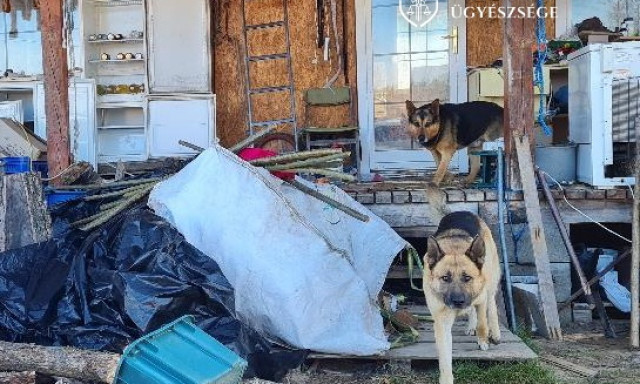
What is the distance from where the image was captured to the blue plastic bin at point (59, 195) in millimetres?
5895

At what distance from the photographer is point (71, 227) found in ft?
17.3

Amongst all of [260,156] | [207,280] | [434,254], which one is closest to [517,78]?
[260,156]

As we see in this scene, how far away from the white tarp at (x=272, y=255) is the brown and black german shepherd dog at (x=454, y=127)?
2.35 metres

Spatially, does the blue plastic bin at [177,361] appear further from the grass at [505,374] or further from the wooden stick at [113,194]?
the wooden stick at [113,194]

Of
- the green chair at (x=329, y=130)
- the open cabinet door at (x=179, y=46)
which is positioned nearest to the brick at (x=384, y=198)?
the green chair at (x=329, y=130)

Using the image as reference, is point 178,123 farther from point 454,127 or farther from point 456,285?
point 456,285

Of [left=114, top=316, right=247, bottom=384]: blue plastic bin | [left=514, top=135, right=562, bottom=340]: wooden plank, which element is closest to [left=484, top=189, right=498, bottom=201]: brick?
[left=514, top=135, right=562, bottom=340]: wooden plank

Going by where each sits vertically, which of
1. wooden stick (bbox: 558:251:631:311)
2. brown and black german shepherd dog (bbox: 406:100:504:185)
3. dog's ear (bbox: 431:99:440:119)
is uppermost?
dog's ear (bbox: 431:99:440:119)

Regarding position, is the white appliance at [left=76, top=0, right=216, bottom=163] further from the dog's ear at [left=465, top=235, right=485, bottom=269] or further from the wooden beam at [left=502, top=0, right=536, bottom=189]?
the dog's ear at [left=465, top=235, right=485, bottom=269]

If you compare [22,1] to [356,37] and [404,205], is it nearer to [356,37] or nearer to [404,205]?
[356,37]

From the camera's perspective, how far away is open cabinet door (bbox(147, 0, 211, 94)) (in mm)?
8617

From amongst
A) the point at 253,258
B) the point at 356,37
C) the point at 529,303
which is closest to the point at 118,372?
the point at 253,258

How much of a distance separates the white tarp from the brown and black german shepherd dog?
2.35 m

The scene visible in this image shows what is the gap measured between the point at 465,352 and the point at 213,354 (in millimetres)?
1708
